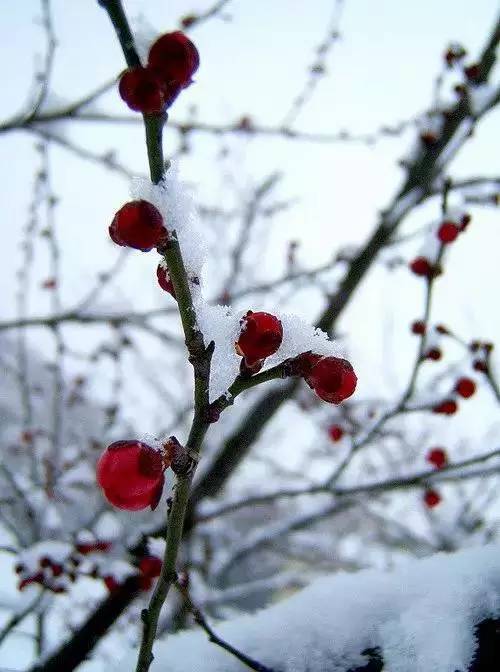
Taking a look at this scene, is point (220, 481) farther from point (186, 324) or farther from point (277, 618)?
point (186, 324)

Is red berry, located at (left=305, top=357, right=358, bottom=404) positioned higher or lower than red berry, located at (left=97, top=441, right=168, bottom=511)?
higher

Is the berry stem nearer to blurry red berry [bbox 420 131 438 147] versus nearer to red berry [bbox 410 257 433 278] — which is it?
red berry [bbox 410 257 433 278]

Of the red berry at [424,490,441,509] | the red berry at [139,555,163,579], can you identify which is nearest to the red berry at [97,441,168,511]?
the red berry at [139,555,163,579]

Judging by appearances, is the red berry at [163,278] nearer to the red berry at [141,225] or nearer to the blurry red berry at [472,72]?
the red berry at [141,225]

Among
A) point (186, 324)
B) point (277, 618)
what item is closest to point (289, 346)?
point (186, 324)

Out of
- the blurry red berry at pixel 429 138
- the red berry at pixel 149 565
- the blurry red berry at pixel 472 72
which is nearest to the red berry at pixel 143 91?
the red berry at pixel 149 565
